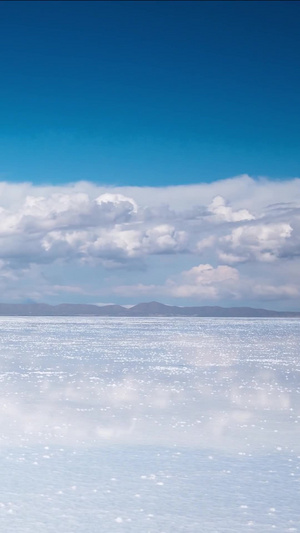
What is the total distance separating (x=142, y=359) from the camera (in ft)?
142

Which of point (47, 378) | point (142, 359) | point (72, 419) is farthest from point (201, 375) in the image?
point (72, 419)

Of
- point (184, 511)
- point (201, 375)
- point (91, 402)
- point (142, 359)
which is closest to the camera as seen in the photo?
point (184, 511)

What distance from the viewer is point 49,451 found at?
1555 centimetres

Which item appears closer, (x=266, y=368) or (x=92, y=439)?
(x=92, y=439)

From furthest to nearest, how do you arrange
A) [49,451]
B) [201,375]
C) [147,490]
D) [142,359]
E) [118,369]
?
1. [142,359]
2. [118,369]
3. [201,375]
4. [49,451]
5. [147,490]

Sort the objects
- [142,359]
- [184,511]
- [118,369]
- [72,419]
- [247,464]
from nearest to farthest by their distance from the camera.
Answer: [184,511] < [247,464] < [72,419] < [118,369] < [142,359]

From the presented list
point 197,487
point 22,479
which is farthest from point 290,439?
point 22,479

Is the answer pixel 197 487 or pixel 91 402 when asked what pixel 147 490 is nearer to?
pixel 197 487

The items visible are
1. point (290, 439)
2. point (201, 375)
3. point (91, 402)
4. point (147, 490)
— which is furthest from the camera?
point (201, 375)

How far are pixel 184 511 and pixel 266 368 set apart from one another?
26.8 meters

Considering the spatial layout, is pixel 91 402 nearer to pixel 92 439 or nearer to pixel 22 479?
pixel 92 439

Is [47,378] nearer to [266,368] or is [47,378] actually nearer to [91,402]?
[91,402]

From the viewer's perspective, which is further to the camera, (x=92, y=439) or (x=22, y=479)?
(x=92, y=439)

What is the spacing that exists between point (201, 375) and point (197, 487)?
2046cm
